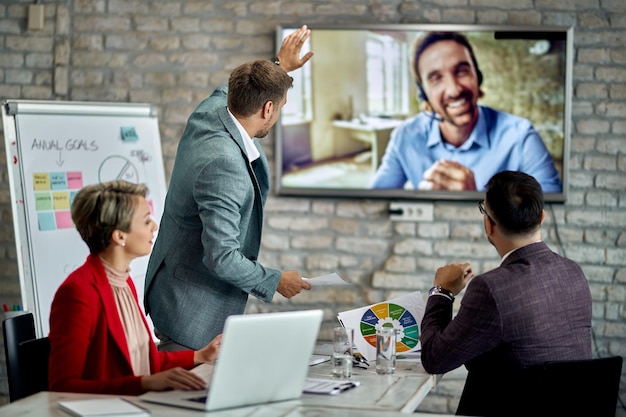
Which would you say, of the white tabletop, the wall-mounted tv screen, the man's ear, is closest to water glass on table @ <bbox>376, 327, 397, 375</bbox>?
the white tabletop

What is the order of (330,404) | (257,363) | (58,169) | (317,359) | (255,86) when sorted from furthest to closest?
(58,169)
(255,86)
(317,359)
(330,404)
(257,363)

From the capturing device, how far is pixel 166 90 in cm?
495

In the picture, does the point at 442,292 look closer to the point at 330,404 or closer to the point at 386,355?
the point at 386,355

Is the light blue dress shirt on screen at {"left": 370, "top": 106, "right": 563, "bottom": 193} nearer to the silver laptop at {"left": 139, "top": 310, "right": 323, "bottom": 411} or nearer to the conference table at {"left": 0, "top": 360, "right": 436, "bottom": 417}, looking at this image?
the conference table at {"left": 0, "top": 360, "right": 436, "bottom": 417}

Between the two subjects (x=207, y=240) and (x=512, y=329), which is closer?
(x=512, y=329)

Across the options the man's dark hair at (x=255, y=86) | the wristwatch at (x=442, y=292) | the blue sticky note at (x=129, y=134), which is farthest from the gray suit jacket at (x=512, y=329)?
the blue sticky note at (x=129, y=134)

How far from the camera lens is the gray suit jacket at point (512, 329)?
2303mm

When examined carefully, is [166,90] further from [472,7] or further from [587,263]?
[587,263]

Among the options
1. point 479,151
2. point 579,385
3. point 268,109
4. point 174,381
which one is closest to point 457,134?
point 479,151

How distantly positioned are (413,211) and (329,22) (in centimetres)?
111

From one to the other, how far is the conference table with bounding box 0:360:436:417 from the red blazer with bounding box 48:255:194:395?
0.26 ft

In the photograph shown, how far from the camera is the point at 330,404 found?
80.4 inches

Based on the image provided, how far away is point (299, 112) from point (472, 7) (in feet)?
3.53

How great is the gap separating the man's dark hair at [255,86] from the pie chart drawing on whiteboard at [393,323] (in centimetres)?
75
